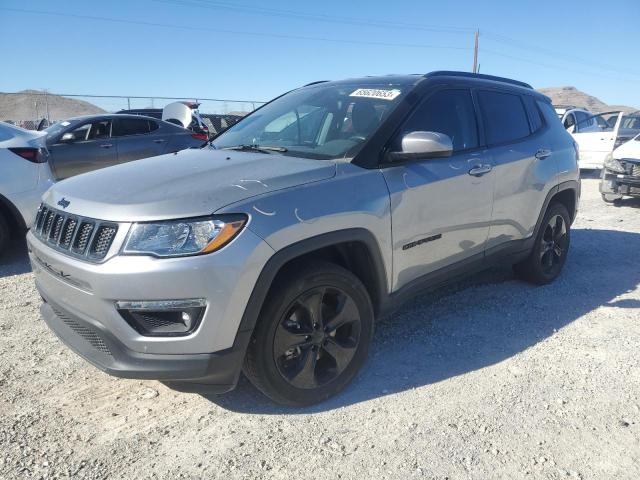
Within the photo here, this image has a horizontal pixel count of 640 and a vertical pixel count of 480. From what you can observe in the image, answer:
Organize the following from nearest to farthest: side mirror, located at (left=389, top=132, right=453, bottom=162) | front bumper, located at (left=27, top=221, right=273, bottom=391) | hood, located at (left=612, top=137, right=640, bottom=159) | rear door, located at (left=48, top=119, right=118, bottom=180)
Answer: front bumper, located at (left=27, top=221, right=273, bottom=391) → side mirror, located at (left=389, top=132, right=453, bottom=162) → rear door, located at (left=48, top=119, right=118, bottom=180) → hood, located at (left=612, top=137, right=640, bottom=159)

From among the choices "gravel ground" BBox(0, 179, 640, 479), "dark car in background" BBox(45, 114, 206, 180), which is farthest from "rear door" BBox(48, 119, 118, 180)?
"gravel ground" BBox(0, 179, 640, 479)

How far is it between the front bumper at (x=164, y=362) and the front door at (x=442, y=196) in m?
1.18

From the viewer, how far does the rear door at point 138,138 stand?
336 inches

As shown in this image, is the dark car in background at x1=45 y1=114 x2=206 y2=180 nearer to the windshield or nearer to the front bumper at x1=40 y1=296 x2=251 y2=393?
the windshield

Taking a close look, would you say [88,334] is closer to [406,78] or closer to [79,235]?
[79,235]

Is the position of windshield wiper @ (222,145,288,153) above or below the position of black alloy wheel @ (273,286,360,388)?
above

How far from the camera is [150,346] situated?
2359 mm

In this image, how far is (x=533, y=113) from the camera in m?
4.60

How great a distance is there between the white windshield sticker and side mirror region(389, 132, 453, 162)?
0.48m

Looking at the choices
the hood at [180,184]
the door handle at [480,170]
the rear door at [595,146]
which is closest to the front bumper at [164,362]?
the hood at [180,184]

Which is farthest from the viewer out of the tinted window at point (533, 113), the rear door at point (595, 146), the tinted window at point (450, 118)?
the rear door at point (595, 146)

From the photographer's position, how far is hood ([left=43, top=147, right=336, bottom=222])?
236 centimetres

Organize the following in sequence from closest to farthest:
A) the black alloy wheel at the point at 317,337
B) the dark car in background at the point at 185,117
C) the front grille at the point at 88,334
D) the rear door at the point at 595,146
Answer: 1. the front grille at the point at 88,334
2. the black alloy wheel at the point at 317,337
3. the dark car in background at the point at 185,117
4. the rear door at the point at 595,146

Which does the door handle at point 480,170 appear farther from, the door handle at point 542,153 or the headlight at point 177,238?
the headlight at point 177,238
